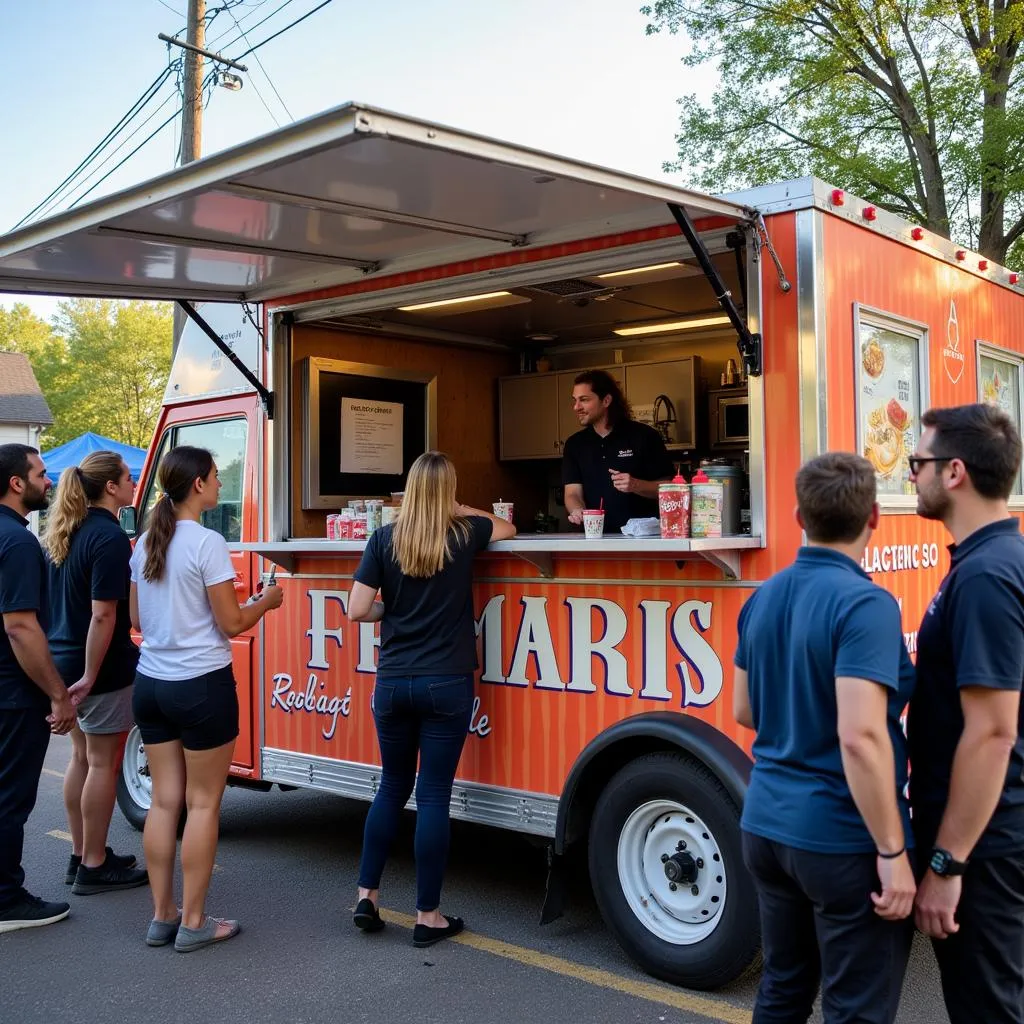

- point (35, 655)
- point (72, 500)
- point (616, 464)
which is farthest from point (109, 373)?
point (35, 655)

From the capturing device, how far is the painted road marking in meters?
3.68

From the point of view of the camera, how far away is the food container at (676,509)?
3982 mm

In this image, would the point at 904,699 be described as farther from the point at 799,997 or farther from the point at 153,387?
the point at 153,387

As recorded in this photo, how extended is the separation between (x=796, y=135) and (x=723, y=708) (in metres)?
10.3

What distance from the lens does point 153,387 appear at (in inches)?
1247

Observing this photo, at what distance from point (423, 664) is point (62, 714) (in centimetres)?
159

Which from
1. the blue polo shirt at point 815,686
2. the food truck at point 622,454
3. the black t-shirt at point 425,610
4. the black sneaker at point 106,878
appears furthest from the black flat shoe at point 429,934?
the blue polo shirt at point 815,686

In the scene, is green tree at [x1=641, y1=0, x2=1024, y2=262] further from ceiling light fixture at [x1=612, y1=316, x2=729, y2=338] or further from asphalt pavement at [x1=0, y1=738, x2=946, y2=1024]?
asphalt pavement at [x1=0, y1=738, x2=946, y2=1024]

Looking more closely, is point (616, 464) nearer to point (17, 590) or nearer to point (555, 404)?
point (555, 404)

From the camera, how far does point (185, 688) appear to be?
4.23 metres

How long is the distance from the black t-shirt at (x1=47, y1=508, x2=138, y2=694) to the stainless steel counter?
2.63ft

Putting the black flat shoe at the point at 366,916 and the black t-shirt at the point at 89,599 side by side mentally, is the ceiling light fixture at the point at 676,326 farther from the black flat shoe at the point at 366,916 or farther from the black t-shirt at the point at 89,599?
the black flat shoe at the point at 366,916

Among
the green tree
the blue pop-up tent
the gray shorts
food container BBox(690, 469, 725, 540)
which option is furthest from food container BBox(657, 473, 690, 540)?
the blue pop-up tent

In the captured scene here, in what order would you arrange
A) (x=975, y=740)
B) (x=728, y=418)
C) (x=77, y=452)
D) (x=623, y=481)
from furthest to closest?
(x=77, y=452)
(x=728, y=418)
(x=623, y=481)
(x=975, y=740)
